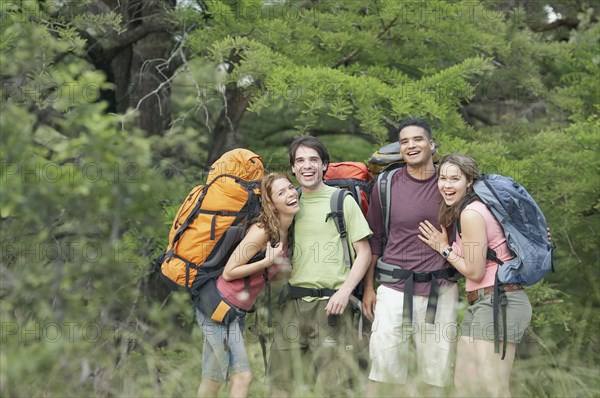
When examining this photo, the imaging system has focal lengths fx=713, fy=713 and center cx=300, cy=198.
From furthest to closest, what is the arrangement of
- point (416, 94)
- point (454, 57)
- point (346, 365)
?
point (454, 57) < point (416, 94) < point (346, 365)

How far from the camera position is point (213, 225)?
14.6 feet

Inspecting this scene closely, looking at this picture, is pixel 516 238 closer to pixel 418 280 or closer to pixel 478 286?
pixel 478 286

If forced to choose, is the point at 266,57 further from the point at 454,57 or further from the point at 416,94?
the point at 454,57

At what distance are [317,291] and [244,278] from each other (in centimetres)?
47

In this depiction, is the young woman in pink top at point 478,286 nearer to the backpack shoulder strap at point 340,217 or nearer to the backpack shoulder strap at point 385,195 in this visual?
the backpack shoulder strap at point 385,195

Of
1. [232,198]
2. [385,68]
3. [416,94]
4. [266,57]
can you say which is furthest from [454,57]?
[232,198]

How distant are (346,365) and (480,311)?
91 cm

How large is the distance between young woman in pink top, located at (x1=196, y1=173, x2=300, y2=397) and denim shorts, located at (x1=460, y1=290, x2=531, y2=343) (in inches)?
48.3

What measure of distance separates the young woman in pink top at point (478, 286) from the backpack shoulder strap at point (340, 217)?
59 cm

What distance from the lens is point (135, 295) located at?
7.31 metres

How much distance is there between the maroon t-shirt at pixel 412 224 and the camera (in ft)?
14.7

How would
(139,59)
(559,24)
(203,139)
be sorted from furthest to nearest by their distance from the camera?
1. (559,24)
2. (139,59)
3. (203,139)

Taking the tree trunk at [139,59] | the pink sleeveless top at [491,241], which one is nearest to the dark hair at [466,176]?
the pink sleeveless top at [491,241]

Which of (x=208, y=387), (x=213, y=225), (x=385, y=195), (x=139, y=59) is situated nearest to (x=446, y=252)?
(x=385, y=195)
